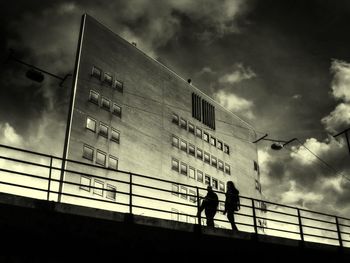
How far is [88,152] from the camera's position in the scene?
3180 centimetres

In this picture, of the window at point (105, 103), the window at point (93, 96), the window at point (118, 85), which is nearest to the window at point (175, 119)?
the window at point (118, 85)

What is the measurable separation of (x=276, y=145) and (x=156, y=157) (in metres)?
Answer: 10.2

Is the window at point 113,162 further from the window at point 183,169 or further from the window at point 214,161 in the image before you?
the window at point 214,161

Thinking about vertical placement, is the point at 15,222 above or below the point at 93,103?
below

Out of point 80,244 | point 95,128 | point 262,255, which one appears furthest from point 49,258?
point 95,128

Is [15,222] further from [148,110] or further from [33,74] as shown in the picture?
[148,110]

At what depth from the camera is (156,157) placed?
37.7 metres

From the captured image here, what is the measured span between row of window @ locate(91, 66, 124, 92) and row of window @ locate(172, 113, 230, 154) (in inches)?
289

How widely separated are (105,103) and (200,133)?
Answer: 45.3 feet

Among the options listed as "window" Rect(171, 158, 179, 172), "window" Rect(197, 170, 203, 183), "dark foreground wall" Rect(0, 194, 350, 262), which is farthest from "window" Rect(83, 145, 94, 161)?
"dark foreground wall" Rect(0, 194, 350, 262)

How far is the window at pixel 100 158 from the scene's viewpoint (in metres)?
32.4

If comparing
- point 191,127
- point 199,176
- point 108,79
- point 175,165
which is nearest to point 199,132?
point 191,127

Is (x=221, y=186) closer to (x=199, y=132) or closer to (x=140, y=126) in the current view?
(x=199, y=132)

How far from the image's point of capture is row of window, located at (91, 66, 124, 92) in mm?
34872
